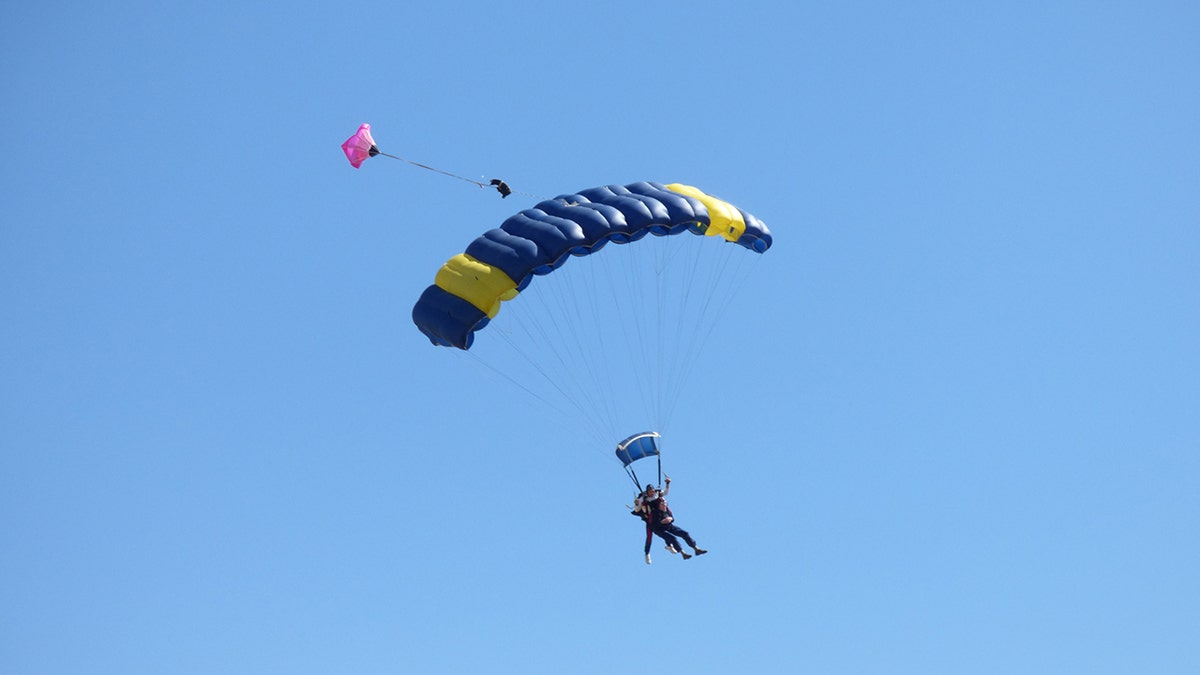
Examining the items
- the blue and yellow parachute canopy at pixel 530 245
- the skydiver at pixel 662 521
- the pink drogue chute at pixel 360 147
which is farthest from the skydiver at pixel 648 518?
the pink drogue chute at pixel 360 147

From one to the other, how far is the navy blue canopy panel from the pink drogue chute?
20.7ft

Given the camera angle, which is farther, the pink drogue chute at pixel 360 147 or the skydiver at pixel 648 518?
the pink drogue chute at pixel 360 147

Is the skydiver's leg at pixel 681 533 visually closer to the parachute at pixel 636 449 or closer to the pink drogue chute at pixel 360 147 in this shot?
the parachute at pixel 636 449

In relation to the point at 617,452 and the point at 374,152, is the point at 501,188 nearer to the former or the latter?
the point at 374,152

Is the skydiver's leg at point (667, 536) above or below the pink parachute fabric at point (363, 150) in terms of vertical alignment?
below

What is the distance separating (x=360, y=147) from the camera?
73.9 ft

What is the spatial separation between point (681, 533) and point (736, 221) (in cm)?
539

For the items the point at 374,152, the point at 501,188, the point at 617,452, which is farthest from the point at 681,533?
the point at 374,152

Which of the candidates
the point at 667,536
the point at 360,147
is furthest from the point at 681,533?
the point at 360,147

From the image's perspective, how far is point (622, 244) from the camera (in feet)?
69.9

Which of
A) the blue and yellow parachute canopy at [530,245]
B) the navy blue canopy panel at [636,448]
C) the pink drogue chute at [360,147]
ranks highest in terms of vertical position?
the pink drogue chute at [360,147]

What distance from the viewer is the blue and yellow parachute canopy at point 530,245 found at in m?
20.8

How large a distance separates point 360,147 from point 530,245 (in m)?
3.72

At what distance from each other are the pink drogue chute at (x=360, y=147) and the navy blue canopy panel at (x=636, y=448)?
6298 millimetres
